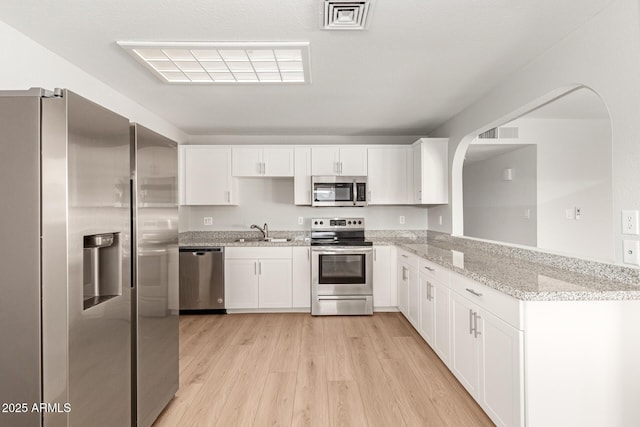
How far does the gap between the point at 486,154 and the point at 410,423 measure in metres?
4.01

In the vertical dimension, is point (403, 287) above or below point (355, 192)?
below

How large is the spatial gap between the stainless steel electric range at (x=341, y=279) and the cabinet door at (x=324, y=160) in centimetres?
97

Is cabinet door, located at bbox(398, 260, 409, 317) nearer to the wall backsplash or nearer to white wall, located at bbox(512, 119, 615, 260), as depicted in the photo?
the wall backsplash

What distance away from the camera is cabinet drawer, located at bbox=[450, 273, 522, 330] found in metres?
1.64

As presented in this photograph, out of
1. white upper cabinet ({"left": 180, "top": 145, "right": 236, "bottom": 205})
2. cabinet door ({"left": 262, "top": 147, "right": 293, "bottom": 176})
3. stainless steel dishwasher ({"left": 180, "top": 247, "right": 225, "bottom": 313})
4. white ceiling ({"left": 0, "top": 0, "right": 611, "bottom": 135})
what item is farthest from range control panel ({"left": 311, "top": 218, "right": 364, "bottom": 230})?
white ceiling ({"left": 0, "top": 0, "right": 611, "bottom": 135})

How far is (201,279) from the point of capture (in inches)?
159

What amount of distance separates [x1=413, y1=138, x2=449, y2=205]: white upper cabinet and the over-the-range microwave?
724mm

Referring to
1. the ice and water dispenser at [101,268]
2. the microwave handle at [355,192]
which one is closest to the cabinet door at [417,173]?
the microwave handle at [355,192]

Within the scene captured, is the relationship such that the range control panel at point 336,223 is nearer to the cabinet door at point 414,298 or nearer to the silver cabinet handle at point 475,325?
the cabinet door at point 414,298

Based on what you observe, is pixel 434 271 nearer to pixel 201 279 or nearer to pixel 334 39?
pixel 334 39

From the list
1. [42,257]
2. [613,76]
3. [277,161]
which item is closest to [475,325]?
A: [613,76]

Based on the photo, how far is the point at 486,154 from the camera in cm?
486

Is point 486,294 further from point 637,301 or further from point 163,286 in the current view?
point 163,286

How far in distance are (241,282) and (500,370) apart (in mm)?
2984
